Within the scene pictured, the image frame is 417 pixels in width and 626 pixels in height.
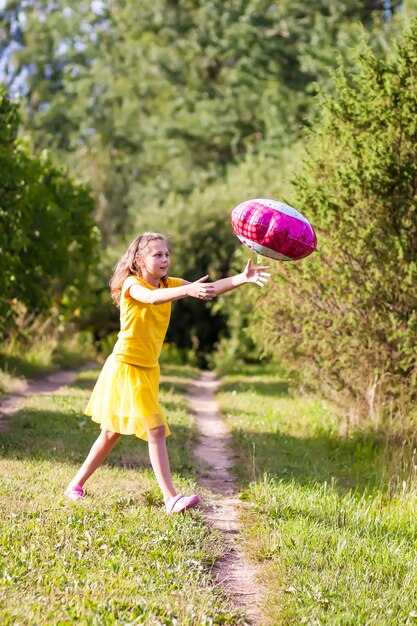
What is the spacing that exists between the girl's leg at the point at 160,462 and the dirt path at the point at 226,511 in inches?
14.2

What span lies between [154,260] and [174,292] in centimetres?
59

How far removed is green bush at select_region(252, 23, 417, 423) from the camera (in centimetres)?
838

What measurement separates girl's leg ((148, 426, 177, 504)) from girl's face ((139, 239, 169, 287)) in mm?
1099

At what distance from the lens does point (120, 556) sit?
14.5 ft

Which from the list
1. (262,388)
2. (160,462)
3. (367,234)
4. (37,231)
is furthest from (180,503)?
(37,231)

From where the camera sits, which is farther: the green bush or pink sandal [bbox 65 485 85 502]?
the green bush

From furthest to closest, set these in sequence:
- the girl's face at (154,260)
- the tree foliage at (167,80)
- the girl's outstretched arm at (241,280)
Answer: the tree foliage at (167,80)
the girl's face at (154,260)
the girl's outstretched arm at (241,280)

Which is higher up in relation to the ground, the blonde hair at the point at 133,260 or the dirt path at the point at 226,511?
the blonde hair at the point at 133,260

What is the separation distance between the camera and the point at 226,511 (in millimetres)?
5805

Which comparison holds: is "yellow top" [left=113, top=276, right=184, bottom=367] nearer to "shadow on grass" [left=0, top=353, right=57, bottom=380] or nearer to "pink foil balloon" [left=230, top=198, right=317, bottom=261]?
"pink foil balloon" [left=230, top=198, right=317, bottom=261]

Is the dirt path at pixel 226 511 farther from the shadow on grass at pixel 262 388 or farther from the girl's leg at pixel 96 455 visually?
the shadow on grass at pixel 262 388

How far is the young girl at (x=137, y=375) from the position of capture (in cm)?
550

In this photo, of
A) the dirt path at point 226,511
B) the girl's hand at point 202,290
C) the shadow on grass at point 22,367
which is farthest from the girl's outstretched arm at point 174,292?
the shadow on grass at point 22,367

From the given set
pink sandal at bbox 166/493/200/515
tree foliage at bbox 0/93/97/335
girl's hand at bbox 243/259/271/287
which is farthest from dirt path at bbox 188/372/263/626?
tree foliage at bbox 0/93/97/335
